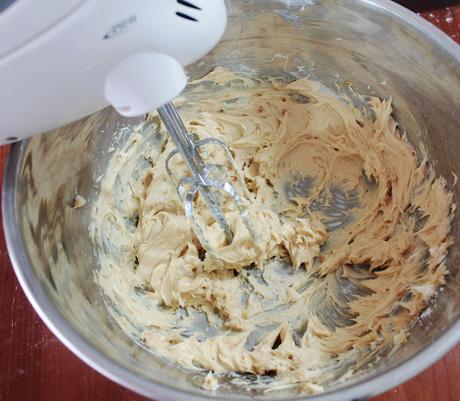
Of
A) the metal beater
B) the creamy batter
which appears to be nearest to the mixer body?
the metal beater

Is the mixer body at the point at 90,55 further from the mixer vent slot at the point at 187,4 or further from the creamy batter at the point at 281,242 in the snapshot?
the creamy batter at the point at 281,242

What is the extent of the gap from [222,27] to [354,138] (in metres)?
0.56

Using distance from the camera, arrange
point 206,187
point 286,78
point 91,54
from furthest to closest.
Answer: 1. point 286,78
2. point 206,187
3. point 91,54

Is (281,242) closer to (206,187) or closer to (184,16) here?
(206,187)

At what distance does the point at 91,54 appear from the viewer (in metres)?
0.60

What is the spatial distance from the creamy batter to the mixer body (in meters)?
0.45

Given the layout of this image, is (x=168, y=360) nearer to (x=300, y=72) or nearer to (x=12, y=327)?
(x=12, y=327)

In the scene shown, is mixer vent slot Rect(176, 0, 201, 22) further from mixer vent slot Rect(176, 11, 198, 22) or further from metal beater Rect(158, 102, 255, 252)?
metal beater Rect(158, 102, 255, 252)

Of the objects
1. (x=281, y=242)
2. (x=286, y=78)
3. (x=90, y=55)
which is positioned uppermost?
(x=90, y=55)

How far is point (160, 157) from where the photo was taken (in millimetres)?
1197

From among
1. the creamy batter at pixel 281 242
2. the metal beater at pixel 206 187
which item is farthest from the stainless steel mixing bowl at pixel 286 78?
the metal beater at pixel 206 187

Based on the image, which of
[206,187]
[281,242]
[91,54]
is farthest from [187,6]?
[281,242]

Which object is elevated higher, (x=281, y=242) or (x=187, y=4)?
(x=187, y=4)

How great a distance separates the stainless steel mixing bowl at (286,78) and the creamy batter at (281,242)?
0.04 m
